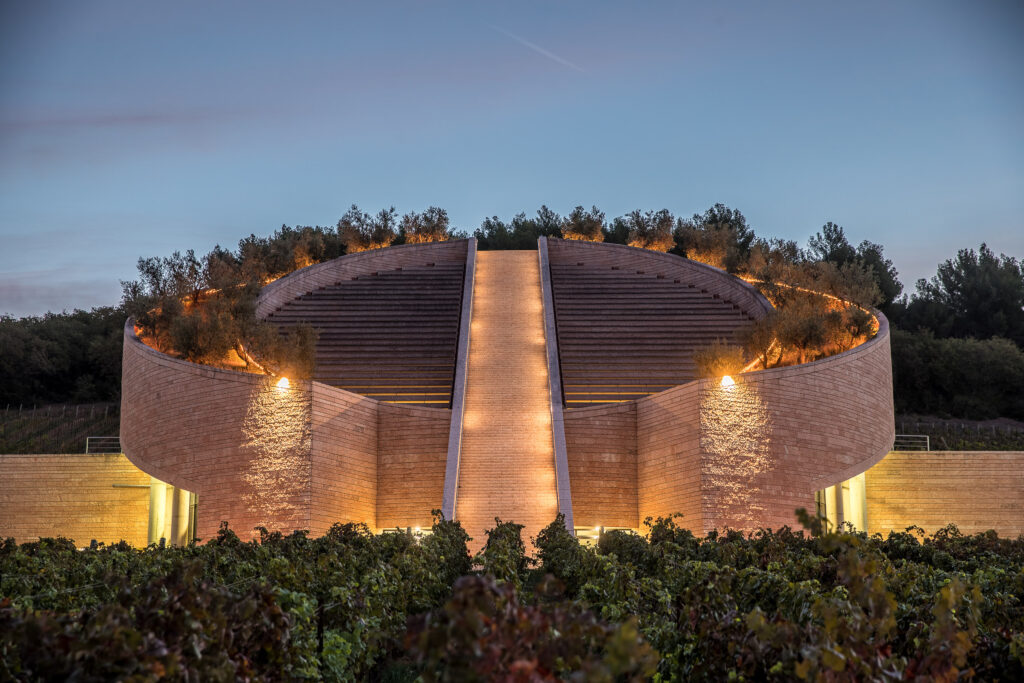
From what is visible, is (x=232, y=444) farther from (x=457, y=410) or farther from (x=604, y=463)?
(x=604, y=463)

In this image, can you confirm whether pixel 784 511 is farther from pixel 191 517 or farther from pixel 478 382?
pixel 191 517

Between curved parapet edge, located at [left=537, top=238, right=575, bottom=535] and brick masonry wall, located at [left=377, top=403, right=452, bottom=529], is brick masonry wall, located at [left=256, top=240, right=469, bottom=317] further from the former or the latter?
brick masonry wall, located at [left=377, top=403, right=452, bottom=529]

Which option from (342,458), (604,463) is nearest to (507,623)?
(342,458)

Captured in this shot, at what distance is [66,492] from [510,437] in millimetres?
7540

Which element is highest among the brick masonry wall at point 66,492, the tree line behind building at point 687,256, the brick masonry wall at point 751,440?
the tree line behind building at point 687,256

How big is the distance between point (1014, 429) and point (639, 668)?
65.4 ft

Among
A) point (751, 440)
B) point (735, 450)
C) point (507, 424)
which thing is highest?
point (507, 424)

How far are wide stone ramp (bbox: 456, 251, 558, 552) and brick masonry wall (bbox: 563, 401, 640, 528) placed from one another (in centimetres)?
45

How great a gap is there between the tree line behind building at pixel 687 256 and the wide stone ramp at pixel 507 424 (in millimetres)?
2704

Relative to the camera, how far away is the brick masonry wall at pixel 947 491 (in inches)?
620

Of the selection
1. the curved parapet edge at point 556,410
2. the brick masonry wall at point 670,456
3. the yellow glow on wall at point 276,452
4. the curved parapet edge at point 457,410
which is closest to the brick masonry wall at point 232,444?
the yellow glow on wall at point 276,452

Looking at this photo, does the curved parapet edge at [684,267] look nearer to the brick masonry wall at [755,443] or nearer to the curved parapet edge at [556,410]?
the curved parapet edge at [556,410]

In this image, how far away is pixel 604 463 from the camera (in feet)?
44.9

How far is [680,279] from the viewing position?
839 inches
